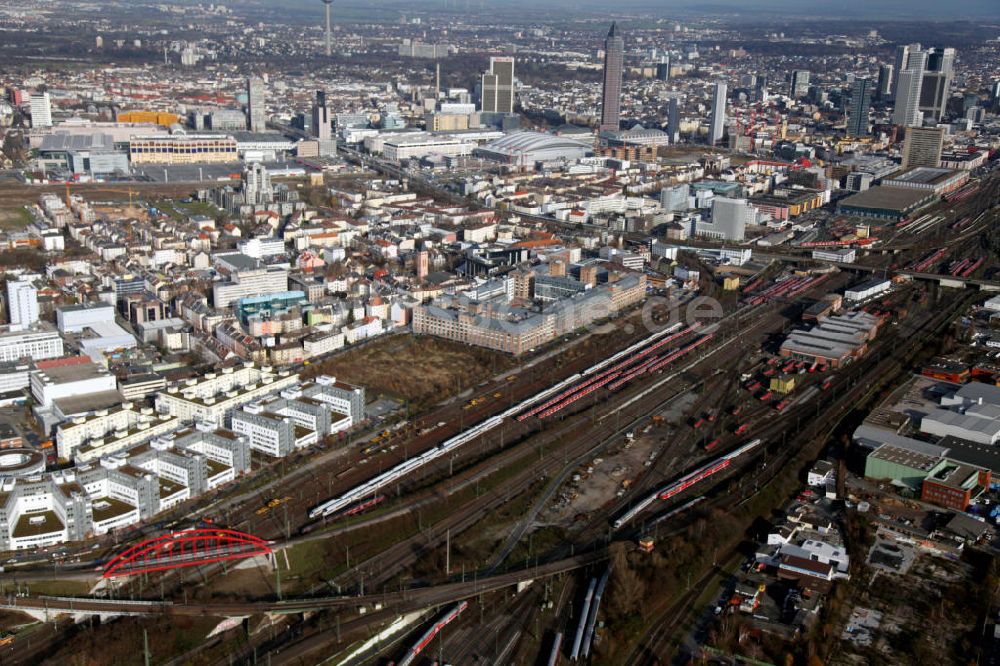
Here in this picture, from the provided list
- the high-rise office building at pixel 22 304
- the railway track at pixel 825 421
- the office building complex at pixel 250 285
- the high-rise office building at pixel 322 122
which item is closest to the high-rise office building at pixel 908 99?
the high-rise office building at pixel 322 122

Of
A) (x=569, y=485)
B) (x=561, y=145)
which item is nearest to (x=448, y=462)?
(x=569, y=485)

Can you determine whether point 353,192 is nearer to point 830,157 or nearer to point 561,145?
point 561,145

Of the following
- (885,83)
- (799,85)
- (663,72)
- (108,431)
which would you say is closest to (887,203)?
(108,431)

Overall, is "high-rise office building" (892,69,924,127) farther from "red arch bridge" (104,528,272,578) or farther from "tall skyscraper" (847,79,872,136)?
"red arch bridge" (104,528,272,578)

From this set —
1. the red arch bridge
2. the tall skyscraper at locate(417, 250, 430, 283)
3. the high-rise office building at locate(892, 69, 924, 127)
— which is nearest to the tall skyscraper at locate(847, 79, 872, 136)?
the high-rise office building at locate(892, 69, 924, 127)

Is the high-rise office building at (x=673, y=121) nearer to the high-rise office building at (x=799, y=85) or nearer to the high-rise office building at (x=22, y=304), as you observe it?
the high-rise office building at (x=799, y=85)

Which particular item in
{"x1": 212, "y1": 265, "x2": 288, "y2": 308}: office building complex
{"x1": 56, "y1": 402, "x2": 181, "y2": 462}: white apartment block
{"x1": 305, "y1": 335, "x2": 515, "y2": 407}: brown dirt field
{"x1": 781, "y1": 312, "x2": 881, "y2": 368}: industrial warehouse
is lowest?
{"x1": 305, "y1": 335, "x2": 515, "y2": 407}: brown dirt field
